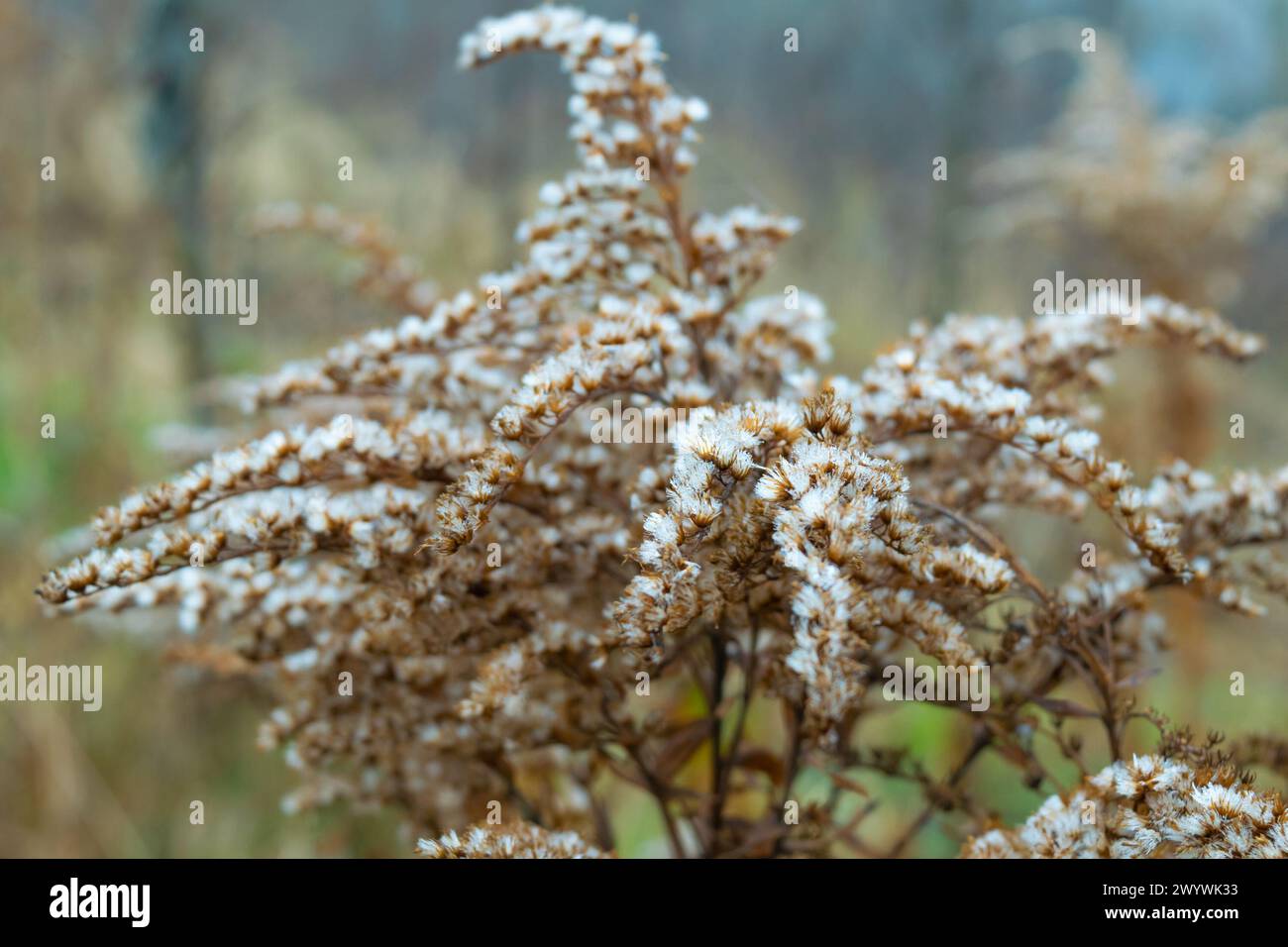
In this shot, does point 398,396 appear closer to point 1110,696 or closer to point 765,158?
point 1110,696

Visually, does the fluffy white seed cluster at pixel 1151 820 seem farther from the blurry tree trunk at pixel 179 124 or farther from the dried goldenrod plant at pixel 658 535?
the blurry tree trunk at pixel 179 124

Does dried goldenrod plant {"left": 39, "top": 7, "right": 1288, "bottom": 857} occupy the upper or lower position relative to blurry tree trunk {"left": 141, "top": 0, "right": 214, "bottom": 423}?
lower

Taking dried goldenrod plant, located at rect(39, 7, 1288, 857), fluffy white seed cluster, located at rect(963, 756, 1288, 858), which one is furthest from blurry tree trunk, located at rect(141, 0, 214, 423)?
fluffy white seed cluster, located at rect(963, 756, 1288, 858)

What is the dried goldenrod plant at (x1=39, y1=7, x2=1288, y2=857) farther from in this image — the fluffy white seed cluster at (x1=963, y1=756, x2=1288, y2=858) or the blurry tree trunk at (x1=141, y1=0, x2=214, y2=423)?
the blurry tree trunk at (x1=141, y1=0, x2=214, y2=423)

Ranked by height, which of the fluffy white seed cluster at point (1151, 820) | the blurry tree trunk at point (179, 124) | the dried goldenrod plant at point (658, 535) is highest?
the blurry tree trunk at point (179, 124)

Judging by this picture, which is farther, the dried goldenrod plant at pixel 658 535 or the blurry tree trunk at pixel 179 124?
the blurry tree trunk at pixel 179 124

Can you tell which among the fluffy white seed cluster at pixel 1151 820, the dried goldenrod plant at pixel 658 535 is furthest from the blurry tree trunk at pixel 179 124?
the fluffy white seed cluster at pixel 1151 820

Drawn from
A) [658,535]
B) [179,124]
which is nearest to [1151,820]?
[658,535]

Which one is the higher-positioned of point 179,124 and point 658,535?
point 179,124

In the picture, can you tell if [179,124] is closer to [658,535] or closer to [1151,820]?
[658,535]
